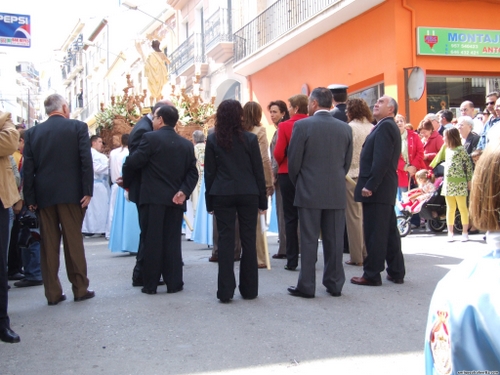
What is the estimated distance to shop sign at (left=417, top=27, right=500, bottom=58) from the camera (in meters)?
14.7

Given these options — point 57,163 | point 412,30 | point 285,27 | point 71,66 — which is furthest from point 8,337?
point 71,66

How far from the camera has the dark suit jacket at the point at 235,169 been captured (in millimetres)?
6262

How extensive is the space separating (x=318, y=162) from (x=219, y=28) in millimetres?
19210

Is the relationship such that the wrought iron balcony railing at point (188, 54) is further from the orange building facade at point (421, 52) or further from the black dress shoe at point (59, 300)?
the black dress shoe at point (59, 300)

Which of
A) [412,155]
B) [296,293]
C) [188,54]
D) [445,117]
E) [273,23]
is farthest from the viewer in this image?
[188,54]

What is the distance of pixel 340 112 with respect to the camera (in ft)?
27.2

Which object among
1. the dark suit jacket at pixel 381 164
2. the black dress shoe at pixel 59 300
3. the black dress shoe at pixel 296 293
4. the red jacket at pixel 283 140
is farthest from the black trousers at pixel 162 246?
the dark suit jacket at pixel 381 164

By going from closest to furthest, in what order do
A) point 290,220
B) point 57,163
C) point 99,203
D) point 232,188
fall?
point 232,188
point 57,163
point 290,220
point 99,203

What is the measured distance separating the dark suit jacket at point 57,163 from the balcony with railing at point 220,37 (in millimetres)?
17615

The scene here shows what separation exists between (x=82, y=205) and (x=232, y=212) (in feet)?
4.64

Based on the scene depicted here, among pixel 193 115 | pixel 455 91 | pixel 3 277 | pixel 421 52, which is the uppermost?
→ pixel 421 52

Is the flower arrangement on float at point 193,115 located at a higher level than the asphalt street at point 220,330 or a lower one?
higher

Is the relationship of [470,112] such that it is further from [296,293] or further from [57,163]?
[57,163]

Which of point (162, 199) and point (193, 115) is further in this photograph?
point (193, 115)
